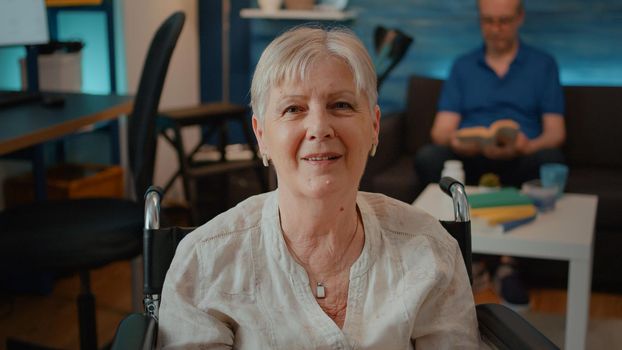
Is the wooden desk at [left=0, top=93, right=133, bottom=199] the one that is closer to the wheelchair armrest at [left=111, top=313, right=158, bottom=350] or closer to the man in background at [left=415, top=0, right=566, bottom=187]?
the wheelchair armrest at [left=111, top=313, right=158, bottom=350]

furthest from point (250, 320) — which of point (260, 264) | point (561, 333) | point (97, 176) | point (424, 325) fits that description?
point (97, 176)

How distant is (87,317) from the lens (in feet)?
7.95

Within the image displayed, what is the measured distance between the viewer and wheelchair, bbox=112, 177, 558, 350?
140cm

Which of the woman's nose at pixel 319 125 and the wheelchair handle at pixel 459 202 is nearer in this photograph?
the woman's nose at pixel 319 125

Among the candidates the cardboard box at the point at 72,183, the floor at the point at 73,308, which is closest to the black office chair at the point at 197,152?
the cardboard box at the point at 72,183

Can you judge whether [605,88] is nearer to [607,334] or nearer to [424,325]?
[607,334]

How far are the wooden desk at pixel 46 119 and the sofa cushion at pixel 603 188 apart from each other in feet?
5.94

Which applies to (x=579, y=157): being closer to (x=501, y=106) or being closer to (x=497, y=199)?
(x=501, y=106)

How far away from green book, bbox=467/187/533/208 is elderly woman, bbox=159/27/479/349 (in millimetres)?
1147

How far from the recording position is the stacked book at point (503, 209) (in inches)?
102

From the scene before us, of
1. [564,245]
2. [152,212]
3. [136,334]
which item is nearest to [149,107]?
[152,212]

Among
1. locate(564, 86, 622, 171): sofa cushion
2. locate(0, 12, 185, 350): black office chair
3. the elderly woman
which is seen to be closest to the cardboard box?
locate(0, 12, 185, 350): black office chair

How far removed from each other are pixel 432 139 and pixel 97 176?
150 centimetres

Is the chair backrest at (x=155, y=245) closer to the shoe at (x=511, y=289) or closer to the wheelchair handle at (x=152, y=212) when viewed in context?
the wheelchair handle at (x=152, y=212)
